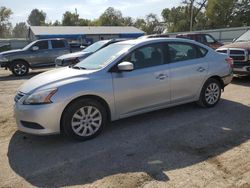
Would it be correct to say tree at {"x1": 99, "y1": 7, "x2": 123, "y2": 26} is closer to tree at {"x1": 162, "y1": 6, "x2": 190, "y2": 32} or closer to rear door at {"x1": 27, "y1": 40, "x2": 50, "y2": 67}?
tree at {"x1": 162, "y1": 6, "x2": 190, "y2": 32}

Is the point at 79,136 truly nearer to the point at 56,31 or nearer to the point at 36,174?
the point at 36,174

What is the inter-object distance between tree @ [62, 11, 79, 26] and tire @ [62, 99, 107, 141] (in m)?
83.4

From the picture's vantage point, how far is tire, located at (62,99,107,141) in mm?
5083

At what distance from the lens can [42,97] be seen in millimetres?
→ 4926

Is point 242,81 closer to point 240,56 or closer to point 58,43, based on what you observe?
point 240,56

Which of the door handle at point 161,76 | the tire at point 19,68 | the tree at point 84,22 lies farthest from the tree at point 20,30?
the door handle at point 161,76

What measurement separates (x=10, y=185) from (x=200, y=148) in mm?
2760

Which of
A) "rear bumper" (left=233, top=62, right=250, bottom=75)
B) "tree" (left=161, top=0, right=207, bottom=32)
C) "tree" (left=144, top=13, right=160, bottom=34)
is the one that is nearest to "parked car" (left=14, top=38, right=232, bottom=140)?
"rear bumper" (left=233, top=62, right=250, bottom=75)

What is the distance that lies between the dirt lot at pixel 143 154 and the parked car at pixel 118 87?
1.14 ft

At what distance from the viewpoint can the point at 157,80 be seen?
19.6ft

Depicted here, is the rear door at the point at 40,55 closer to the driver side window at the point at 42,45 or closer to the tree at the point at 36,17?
the driver side window at the point at 42,45

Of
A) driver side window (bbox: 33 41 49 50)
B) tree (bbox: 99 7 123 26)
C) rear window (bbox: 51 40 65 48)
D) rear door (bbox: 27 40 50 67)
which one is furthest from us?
tree (bbox: 99 7 123 26)

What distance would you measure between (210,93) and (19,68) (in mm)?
11216

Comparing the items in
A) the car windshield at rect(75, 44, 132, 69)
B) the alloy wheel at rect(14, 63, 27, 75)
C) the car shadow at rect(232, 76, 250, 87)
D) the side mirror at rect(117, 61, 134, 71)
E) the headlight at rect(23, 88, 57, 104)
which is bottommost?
the car shadow at rect(232, 76, 250, 87)
